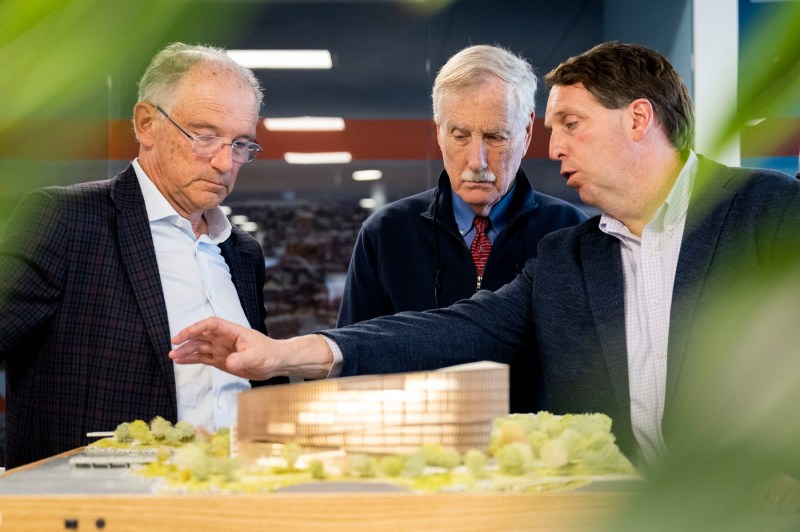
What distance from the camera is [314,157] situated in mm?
5391

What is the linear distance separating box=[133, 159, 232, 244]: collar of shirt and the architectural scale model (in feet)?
3.93

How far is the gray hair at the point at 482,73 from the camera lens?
2553mm

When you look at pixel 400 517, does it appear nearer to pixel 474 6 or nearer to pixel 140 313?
pixel 140 313

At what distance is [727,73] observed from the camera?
192 millimetres

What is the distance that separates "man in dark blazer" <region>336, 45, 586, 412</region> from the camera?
2547mm

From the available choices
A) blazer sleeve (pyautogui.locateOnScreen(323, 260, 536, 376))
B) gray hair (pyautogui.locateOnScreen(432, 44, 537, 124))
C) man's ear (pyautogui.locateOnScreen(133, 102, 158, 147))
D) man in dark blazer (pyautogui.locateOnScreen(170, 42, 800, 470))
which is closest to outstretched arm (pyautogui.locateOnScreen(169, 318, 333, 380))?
man in dark blazer (pyautogui.locateOnScreen(170, 42, 800, 470))

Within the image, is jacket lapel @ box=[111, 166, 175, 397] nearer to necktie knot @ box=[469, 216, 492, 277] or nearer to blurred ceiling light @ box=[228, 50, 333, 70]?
necktie knot @ box=[469, 216, 492, 277]

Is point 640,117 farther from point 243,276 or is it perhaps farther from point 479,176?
point 243,276

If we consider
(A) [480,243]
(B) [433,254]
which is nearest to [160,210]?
(B) [433,254]

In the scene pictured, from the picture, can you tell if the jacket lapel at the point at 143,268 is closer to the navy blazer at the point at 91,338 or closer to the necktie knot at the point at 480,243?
the navy blazer at the point at 91,338

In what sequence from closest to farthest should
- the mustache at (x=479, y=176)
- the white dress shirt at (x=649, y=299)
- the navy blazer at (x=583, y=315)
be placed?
1. the navy blazer at (x=583, y=315)
2. the white dress shirt at (x=649, y=299)
3. the mustache at (x=479, y=176)

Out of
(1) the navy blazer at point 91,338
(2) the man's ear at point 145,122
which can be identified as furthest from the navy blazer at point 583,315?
(2) the man's ear at point 145,122

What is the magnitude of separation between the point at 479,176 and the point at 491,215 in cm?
13

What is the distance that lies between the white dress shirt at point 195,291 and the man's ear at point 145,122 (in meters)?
0.08
